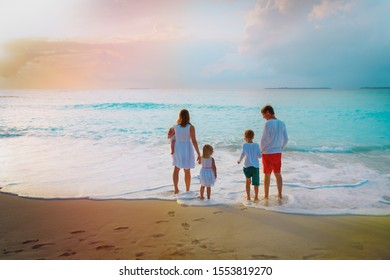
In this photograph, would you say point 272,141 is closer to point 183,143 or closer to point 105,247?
point 183,143

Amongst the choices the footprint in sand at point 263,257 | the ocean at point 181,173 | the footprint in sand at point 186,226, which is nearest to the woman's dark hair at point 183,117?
the ocean at point 181,173

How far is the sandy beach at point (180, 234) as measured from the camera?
3.37 meters

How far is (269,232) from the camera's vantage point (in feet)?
12.4

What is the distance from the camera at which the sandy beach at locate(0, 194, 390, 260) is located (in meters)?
3.37

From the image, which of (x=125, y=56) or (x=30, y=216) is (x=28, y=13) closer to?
(x=30, y=216)

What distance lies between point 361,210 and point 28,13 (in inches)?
272

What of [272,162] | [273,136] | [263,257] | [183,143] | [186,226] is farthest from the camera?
[183,143]

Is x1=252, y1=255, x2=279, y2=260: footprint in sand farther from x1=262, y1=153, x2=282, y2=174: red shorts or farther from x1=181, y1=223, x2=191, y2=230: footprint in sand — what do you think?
x1=262, y1=153, x2=282, y2=174: red shorts

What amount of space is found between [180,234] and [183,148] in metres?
1.66

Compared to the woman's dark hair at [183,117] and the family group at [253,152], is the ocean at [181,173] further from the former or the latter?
the woman's dark hair at [183,117]

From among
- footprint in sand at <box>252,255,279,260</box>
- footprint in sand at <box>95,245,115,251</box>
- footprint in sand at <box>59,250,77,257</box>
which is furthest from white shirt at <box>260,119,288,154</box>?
footprint in sand at <box>59,250,77,257</box>

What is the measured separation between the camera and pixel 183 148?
512 centimetres

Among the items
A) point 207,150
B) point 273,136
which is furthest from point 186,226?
point 273,136

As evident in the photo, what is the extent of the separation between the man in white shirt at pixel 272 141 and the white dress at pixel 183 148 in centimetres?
111
